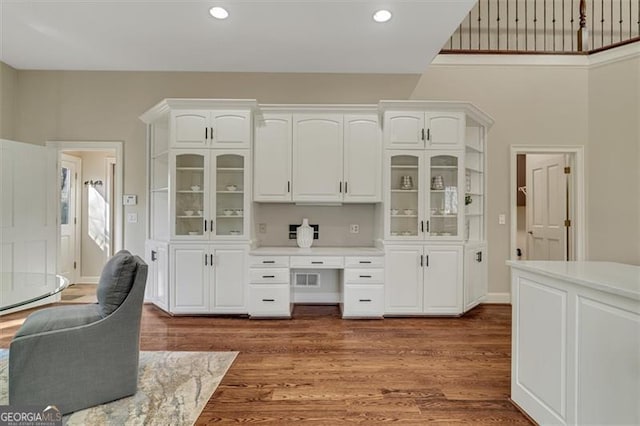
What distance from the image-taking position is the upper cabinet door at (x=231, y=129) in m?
3.74

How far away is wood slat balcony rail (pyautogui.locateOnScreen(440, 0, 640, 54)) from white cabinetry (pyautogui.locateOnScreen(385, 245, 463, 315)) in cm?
321

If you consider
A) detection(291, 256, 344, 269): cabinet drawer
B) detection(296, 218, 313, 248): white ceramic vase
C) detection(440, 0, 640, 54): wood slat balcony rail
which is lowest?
detection(291, 256, 344, 269): cabinet drawer

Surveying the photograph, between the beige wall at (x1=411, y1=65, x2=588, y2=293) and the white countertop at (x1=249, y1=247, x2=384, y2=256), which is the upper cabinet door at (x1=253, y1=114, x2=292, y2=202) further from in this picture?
the beige wall at (x1=411, y1=65, x2=588, y2=293)

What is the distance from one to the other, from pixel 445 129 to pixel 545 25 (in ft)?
9.37

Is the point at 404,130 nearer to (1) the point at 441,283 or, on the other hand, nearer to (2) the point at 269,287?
(1) the point at 441,283

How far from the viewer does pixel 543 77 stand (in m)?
4.38

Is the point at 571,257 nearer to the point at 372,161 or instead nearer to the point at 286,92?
the point at 372,161

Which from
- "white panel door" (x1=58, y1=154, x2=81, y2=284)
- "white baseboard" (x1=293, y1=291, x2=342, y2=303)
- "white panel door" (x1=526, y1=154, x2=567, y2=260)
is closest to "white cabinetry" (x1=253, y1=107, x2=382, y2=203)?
"white baseboard" (x1=293, y1=291, x2=342, y2=303)

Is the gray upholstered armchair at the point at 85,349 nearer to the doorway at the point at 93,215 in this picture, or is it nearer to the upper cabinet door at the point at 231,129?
the upper cabinet door at the point at 231,129

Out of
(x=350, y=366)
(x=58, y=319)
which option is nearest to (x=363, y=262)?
(x=350, y=366)

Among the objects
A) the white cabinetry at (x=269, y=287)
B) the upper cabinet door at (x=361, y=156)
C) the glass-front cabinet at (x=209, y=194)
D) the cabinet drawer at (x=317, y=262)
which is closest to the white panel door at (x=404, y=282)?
the cabinet drawer at (x=317, y=262)

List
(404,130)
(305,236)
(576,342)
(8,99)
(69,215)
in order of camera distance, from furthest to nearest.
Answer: (69,215)
(8,99)
(305,236)
(404,130)
(576,342)

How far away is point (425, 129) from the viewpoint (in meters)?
3.77

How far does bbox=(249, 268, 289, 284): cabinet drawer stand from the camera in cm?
369
